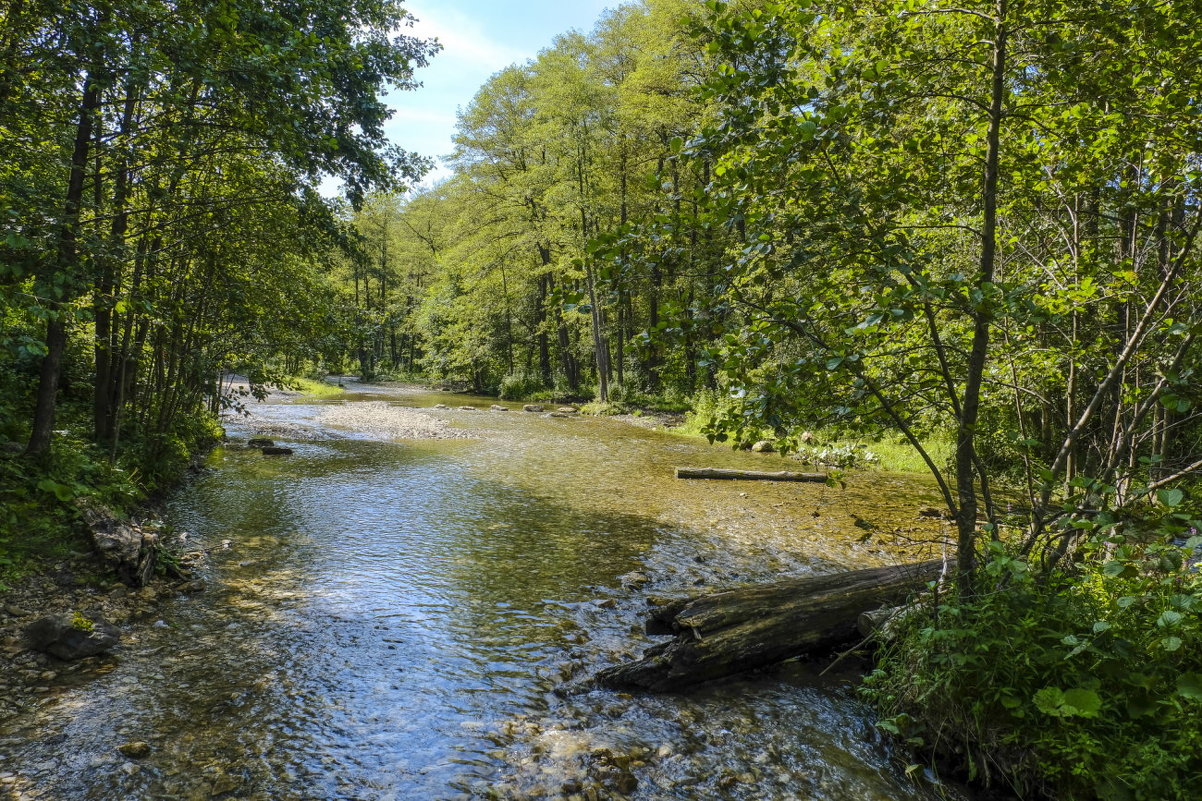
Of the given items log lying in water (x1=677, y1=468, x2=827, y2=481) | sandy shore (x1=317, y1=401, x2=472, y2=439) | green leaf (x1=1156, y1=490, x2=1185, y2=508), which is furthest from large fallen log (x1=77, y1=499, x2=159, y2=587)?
sandy shore (x1=317, y1=401, x2=472, y2=439)

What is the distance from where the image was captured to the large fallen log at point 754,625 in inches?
205

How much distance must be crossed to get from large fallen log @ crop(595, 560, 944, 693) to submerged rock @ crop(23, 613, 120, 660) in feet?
14.0

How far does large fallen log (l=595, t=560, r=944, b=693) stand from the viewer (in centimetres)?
521

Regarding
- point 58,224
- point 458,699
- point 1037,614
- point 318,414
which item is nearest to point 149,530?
point 58,224

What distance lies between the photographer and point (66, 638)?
5062 mm

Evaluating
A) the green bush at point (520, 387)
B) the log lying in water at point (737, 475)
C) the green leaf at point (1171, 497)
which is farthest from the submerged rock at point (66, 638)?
the green bush at point (520, 387)

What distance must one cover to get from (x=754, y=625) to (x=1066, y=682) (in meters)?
2.35

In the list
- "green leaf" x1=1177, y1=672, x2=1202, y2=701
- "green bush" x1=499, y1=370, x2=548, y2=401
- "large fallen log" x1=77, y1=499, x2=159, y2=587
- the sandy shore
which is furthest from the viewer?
"green bush" x1=499, y1=370, x2=548, y2=401

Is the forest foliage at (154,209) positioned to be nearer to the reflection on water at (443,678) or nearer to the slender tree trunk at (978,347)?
the reflection on water at (443,678)

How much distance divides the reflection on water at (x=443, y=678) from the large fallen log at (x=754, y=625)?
18 cm

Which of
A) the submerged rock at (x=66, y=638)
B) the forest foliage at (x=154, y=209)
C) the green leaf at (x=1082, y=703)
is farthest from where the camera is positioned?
the forest foliage at (x=154, y=209)

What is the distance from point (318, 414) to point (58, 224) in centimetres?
2233

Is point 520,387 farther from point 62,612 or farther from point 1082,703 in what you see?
point 1082,703

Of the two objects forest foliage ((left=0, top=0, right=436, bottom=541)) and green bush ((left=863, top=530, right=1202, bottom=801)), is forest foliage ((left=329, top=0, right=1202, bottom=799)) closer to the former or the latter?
green bush ((left=863, top=530, right=1202, bottom=801))
